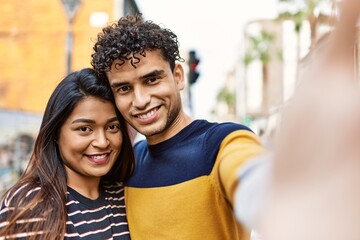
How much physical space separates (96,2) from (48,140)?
28642 millimetres

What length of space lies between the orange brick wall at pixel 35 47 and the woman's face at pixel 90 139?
27.2 meters

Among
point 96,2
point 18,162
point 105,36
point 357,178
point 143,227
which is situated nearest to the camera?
point 357,178

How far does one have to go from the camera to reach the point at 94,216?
274 cm

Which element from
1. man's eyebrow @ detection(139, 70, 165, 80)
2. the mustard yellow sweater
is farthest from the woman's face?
man's eyebrow @ detection(139, 70, 165, 80)

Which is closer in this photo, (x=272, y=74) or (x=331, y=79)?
(x=331, y=79)

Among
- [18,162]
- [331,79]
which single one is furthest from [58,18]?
[331,79]

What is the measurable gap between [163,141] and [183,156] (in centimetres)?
22

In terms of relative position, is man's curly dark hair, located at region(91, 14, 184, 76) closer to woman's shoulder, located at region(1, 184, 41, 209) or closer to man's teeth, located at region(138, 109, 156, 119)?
man's teeth, located at region(138, 109, 156, 119)

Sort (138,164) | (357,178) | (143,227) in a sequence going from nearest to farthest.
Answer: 1. (357,178)
2. (143,227)
3. (138,164)

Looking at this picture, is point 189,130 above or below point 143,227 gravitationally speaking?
above

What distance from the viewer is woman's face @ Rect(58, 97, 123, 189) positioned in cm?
281

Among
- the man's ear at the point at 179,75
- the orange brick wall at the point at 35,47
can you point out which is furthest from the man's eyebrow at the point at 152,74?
the orange brick wall at the point at 35,47

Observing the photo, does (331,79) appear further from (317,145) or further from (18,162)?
(18,162)

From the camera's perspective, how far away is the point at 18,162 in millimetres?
20859
